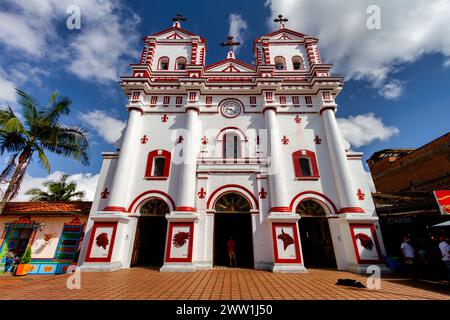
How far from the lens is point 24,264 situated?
10.4 m

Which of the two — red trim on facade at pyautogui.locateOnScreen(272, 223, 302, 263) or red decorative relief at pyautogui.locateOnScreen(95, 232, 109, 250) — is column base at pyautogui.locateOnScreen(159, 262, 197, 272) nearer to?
red decorative relief at pyautogui.locateOnScreen(95, 232, 109, 250)

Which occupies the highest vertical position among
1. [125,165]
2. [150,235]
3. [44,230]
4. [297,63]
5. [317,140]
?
[297,63]

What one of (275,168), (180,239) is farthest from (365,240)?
(180,239)

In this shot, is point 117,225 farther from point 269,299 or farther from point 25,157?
point 269,299

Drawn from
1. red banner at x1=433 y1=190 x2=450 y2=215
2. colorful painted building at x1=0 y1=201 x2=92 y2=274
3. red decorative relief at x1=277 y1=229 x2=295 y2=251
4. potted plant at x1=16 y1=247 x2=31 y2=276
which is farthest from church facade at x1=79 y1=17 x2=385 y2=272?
potted plant at x1=16 y1=247 x2=31 y2=276

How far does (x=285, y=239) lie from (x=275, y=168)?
3.79 m

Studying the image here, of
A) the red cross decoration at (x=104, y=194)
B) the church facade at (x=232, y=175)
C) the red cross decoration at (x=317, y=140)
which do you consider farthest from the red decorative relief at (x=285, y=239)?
the red cross decoration at (x=104, y=194)

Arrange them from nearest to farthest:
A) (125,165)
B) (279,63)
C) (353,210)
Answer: (353,210) < (125,165) < (279,63)

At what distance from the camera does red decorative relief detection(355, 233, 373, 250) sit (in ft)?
30.5

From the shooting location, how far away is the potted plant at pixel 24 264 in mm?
10297

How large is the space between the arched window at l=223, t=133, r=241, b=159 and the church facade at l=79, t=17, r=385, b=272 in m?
0.07

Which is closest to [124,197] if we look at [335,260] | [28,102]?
[28,102]

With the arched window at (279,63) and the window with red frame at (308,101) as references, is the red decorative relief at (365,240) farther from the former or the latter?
the arched window at (279,63)

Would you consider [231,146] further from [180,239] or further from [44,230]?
[44,230]
